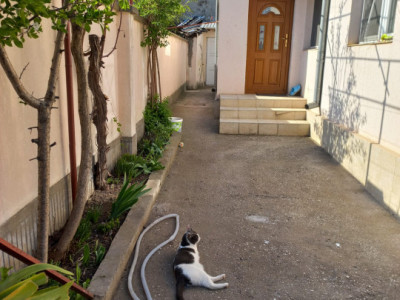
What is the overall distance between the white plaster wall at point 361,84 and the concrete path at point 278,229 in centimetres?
83

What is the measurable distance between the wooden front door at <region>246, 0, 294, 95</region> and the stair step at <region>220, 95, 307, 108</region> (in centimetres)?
121

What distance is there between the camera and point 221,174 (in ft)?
18.5

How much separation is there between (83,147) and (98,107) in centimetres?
120

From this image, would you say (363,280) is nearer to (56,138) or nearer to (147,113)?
(56,138)

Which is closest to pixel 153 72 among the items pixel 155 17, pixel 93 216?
pixel 155 17

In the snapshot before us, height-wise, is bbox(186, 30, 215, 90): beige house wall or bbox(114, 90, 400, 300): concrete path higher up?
bbox(186, 30, 215, 90): beige house wall

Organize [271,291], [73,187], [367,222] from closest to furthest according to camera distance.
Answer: [271,291] < [73,187] < [367,222]

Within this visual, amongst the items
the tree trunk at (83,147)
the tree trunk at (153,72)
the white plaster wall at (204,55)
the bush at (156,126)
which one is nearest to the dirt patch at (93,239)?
the tree trunk at (83,147)

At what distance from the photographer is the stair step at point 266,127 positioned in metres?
8.01

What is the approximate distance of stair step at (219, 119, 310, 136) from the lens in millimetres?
8008

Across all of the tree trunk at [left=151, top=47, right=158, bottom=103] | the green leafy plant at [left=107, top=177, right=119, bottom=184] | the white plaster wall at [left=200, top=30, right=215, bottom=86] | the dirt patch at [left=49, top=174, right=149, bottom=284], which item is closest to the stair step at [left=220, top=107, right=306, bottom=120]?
the tree trunk at [left=151, top=47, right=158, bottom=103]

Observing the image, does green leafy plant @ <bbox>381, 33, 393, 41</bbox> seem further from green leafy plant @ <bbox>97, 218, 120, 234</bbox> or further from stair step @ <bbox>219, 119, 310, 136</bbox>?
green leafy plant @ <bbox>97, 218, 120, 234</bbox>

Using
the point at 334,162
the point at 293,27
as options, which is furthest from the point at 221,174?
the point at 293,27

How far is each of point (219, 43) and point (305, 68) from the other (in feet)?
7.62
